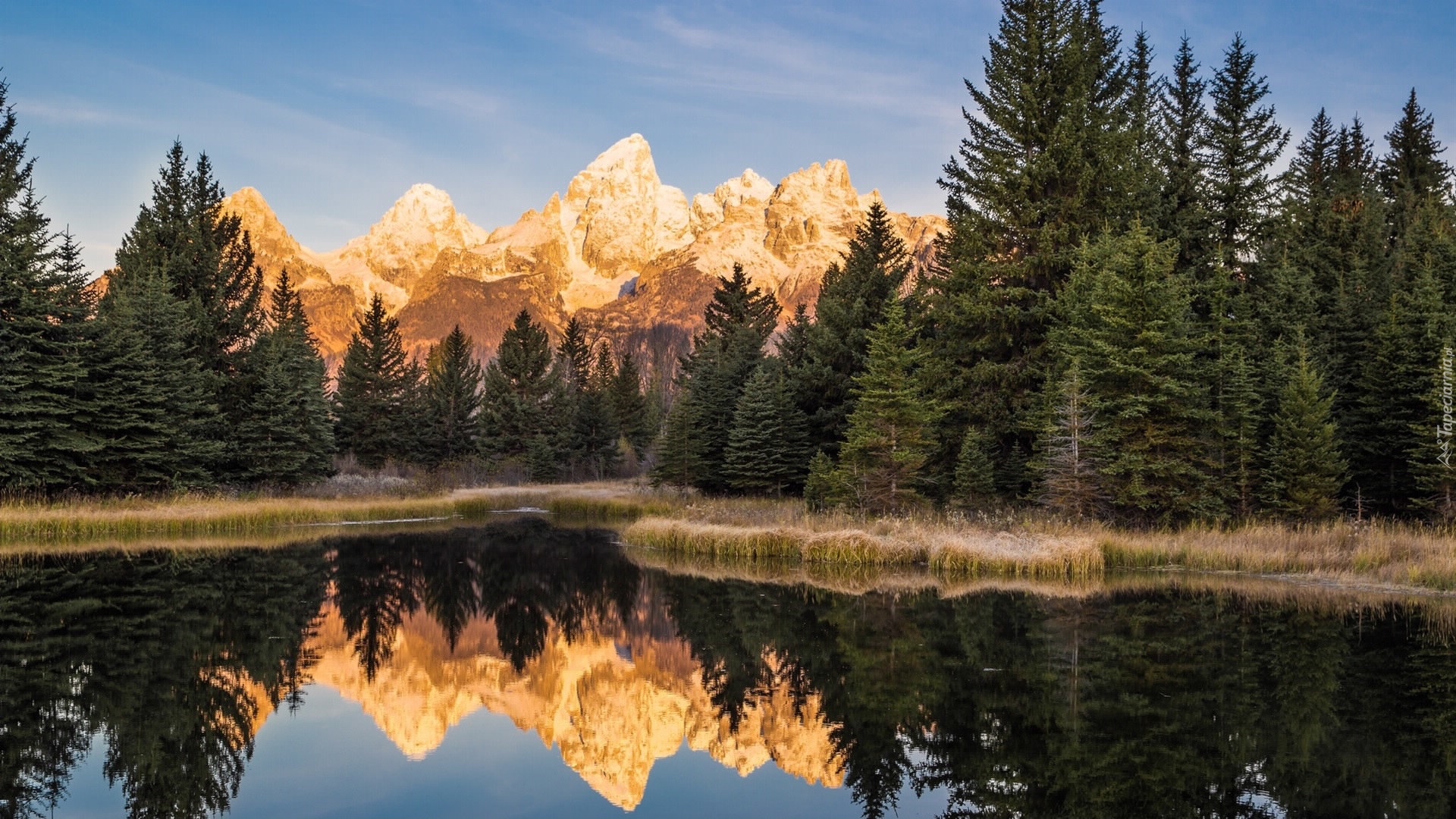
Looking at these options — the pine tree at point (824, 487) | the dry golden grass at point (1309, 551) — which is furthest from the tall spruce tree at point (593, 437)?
the dry golden grass at point (1309, 551)

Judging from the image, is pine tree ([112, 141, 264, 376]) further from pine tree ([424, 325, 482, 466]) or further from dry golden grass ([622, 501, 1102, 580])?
pine tree ([424, 325, 482, 466])

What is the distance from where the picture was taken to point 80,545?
86.4ft

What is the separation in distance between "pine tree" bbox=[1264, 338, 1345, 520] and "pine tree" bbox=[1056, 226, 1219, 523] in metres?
1.74

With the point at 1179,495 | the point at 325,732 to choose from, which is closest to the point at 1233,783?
the point at 325,732

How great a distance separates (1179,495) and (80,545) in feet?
95.3

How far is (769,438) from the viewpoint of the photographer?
38.3m

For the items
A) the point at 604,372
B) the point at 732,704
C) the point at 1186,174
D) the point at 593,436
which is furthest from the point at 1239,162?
the point at 604,372

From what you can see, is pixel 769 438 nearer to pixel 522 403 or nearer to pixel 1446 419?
Answer: pixel 1446 419

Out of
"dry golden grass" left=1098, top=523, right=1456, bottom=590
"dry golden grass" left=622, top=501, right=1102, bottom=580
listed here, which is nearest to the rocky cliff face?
"dry golden grass" left=622, top=501, right=1102, bottom=580

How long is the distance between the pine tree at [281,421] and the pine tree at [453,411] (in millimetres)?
23355

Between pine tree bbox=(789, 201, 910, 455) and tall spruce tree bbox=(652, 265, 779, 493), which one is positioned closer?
pine tree bbox=(789, 201, 910, 455)

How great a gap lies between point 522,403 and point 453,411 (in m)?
5.60

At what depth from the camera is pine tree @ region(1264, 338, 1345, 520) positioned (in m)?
24.3

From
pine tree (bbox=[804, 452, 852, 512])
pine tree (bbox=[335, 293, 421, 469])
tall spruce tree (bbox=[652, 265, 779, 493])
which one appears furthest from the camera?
pine tree (bbox=[335, 293, 421, 469])
